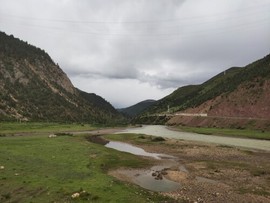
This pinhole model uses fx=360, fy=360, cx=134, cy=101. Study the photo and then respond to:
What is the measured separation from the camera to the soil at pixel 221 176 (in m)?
33.4

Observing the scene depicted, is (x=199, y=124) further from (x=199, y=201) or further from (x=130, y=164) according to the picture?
(x=199, y=201)

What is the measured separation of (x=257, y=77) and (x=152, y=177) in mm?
138229

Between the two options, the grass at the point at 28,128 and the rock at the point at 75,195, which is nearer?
the rock at the point at 75,195

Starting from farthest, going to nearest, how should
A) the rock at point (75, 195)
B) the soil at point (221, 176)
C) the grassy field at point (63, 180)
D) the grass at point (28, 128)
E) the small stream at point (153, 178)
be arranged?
the grass at point (28, 128)
the small stream at point (153, 178)
the soil at point (221, 176)
the grassy field at point (63, 180)
the rock at point (75, 195)

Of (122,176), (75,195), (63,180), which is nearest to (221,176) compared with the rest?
(122,176)

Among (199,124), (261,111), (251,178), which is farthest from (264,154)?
(199,124)

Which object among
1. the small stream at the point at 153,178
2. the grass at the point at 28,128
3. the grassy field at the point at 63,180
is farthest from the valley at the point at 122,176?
the grass at the point at 28,128

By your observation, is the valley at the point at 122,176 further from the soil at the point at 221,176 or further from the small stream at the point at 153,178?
the small stream at the point at 153,178

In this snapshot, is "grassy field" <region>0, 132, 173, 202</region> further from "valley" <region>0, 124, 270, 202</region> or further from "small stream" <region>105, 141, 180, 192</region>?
"small stream" <region>105, 141, 180, 192</region>

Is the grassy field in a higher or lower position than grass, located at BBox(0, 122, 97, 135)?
lower

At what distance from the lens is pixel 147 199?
30344 millimetres

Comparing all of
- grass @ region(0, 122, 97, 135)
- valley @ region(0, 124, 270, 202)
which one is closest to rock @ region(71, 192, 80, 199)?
valley @ region(0, 124, 270, 202)

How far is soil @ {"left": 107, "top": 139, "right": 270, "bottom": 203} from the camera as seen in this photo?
109ft

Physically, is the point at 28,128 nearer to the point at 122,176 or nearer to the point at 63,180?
the point at 122,176
